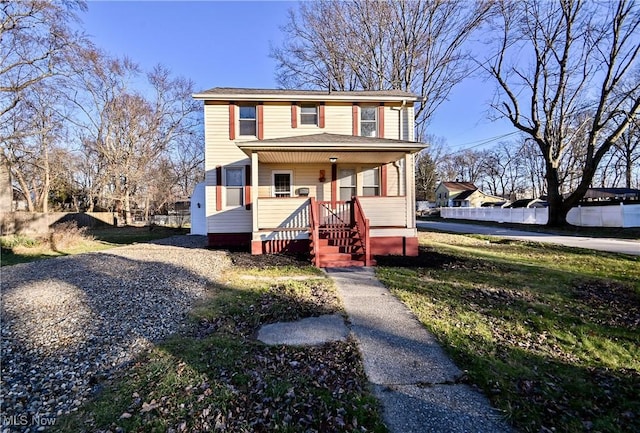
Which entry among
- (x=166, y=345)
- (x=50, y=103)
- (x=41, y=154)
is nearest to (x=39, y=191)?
(x=41, y=154)

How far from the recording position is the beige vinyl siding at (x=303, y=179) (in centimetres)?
1109

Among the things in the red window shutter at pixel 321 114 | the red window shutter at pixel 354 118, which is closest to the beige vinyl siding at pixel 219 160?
the red window shutter at pixel 321 114

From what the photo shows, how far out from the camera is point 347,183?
37.1 feet

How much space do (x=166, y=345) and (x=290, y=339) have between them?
4.83 ft

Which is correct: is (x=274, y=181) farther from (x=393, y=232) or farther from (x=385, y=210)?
(x=393, y=232)

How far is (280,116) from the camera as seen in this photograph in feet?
36.6

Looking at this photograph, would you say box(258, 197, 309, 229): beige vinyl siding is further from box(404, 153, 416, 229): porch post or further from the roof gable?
the roof gable

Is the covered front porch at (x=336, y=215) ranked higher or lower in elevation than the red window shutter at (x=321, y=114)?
lower

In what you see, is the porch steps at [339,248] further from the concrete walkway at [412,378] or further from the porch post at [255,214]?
the concrete walkway at [412,378]

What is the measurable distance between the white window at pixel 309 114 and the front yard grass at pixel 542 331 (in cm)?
660

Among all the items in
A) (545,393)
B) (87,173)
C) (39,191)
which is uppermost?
(87,173)

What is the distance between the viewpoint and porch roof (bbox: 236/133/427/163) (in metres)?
8.57

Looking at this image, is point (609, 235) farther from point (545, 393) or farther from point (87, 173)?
point (87, 173)

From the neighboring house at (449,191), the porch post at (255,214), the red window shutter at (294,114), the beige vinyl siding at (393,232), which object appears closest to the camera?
the porch post at (255,214)
